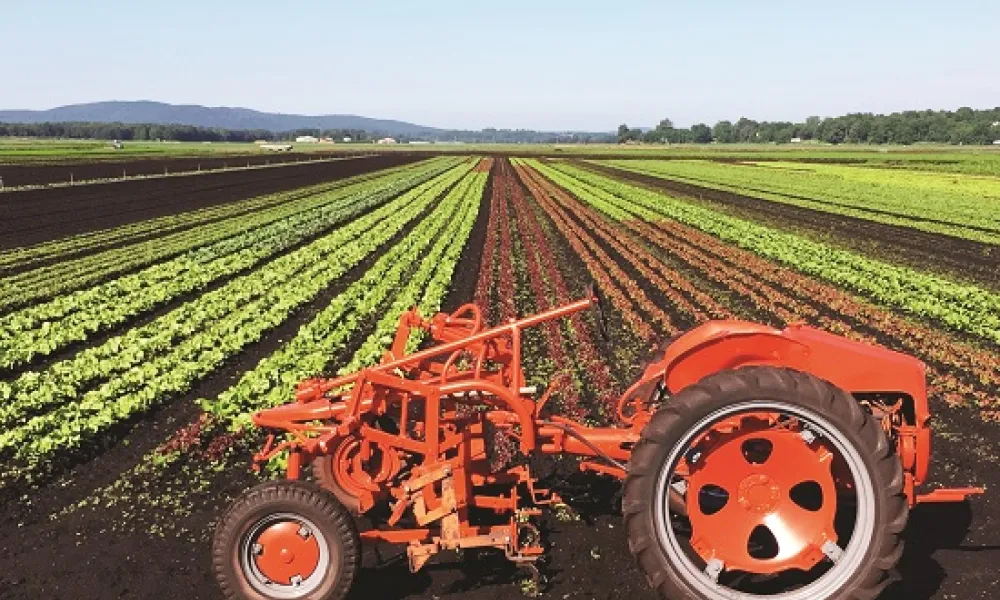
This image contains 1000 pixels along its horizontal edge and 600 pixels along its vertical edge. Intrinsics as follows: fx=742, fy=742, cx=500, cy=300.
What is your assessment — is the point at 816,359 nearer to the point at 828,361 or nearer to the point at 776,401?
the point at 828,361

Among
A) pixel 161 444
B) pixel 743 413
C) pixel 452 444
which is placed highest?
pixel 743 413

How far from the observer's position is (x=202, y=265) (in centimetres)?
1792

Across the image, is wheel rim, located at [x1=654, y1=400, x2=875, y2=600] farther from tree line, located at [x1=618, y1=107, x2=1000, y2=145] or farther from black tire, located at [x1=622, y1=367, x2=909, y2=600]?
tree line, located at [x1=618, y1=107, x2=1000, y2=145]

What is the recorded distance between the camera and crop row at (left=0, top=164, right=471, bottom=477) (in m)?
7.72

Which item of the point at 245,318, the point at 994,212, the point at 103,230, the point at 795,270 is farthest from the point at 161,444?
the point at 994,212

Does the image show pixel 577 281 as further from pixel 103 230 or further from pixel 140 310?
pixel 103 230

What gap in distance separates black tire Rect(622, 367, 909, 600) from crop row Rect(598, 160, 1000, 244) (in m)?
23.2

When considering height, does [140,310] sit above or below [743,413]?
below

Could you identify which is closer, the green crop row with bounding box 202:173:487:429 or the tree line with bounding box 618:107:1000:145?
the green crop row with bounding box 202:173:487:429

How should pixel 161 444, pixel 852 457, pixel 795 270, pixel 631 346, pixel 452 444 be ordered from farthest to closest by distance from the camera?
pixel 795 270 → pixel 631 346 → pixel 161 444 → pixel 452 444 → pixel 852 457

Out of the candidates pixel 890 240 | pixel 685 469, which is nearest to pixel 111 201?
pixel 890 240

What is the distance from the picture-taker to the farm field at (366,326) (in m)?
5.50

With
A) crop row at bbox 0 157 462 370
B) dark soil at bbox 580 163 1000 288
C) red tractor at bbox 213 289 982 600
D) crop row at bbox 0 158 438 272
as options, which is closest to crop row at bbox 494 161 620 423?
red tractor at bbox 213 289 982 600

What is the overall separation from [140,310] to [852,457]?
12529 millimetres
